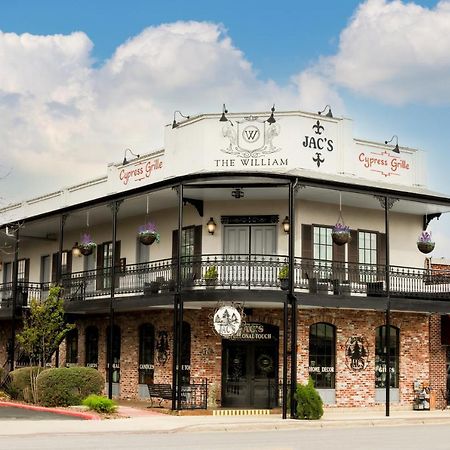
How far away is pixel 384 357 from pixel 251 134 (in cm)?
878

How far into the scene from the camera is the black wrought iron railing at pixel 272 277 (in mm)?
28688

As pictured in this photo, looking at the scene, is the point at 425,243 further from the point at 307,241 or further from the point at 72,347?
the point at 72,347

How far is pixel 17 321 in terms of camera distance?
135 feet

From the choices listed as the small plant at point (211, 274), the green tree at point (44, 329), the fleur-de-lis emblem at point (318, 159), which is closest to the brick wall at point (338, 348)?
the small plant at point (211, 274)

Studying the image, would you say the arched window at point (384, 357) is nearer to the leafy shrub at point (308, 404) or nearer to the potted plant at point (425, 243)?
the potted plant at point (425, 243)

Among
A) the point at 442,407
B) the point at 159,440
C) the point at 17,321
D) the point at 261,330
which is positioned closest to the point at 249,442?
the point at 159,440

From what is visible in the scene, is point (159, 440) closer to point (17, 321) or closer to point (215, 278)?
point (215, 278)

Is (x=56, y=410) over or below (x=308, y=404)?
below

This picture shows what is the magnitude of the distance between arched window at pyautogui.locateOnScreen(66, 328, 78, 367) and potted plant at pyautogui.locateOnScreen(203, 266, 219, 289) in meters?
10.7

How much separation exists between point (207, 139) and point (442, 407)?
12.5m

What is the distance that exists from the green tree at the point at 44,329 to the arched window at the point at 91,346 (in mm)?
3956

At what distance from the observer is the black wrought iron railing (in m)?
28.7

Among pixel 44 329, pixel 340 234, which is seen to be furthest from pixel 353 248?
pixel 44 329

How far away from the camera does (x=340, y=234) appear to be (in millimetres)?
29547
